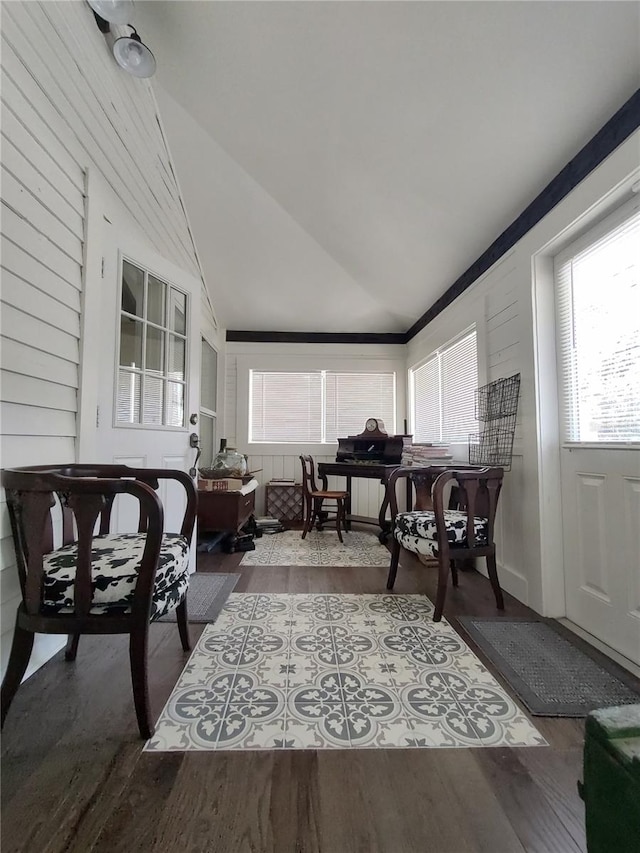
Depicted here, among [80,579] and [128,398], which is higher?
[128,398]

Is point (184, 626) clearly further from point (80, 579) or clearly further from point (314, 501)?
point (314, 501)

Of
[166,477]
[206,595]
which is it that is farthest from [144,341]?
[206,595]

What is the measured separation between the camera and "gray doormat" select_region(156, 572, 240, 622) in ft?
6.32

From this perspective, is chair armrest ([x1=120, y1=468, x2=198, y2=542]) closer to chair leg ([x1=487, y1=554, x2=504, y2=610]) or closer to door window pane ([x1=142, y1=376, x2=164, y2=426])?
door window pane ([x1=142, y1=376, x2=164, y2=426])

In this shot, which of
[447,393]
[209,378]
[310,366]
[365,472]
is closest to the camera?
[447,393]

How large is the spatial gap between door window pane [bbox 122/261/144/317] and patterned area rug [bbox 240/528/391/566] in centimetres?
189

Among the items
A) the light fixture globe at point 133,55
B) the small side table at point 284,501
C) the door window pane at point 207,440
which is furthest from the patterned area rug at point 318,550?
the light fixture globe at point 133,55

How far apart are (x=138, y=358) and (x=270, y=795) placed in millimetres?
2060

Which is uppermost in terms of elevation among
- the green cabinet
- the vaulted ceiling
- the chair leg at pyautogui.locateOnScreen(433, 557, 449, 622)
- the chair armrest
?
the vaulted ceiling

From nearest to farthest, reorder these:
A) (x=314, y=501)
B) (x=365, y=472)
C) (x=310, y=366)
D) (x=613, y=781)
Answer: (x=613, y=781) < (x=365, y=472) < (x=314, y=501) < (x=310, y=366)

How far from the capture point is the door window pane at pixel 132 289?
2129 millimetres

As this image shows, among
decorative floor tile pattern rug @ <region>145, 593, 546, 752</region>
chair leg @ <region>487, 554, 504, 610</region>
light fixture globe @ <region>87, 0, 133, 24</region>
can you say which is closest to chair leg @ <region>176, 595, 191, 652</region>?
decorative floor tile pattern rug @ <region>145, 593, 546, 752</region>

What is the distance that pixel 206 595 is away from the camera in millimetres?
2189

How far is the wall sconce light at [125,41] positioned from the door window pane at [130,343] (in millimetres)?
1155
